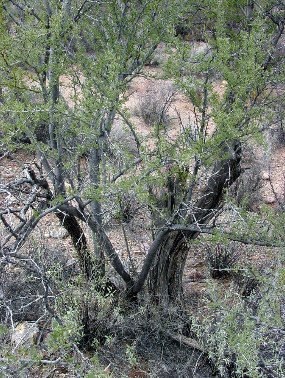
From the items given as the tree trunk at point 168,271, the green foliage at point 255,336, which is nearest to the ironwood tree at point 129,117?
the tree trunk at point 168,271

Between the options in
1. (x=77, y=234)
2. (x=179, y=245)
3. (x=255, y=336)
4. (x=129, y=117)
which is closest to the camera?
(x=255, y=336)

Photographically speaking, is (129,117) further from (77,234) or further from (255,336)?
(255,336)

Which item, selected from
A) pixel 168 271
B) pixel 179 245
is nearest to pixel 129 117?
pixel 179 245

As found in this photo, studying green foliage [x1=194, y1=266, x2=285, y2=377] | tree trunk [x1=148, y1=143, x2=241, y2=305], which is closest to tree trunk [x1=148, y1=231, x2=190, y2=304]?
tree trunk [x1=148, y1=143, x2=241, y2=305]

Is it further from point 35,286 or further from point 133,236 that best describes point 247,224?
point 133,236

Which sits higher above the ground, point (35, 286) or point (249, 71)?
point (249, 71)

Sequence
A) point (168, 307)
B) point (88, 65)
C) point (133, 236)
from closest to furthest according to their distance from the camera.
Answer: point (88, 65), point (168, 307), point (133, 236)

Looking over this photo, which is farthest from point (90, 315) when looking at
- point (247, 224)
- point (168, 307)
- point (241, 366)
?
point (247, 224)

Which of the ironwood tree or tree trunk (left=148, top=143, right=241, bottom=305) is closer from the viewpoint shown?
the ironwood tree

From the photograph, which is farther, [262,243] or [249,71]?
[262,243]

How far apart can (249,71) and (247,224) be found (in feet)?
4.12

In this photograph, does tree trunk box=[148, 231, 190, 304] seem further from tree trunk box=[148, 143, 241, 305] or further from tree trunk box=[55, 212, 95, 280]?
tree trunk box=[55, 212, 95, 280]

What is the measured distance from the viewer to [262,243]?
3.36 meters

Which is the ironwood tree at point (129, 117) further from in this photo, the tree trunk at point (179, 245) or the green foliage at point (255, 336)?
the green foliage at point (255, 336)
